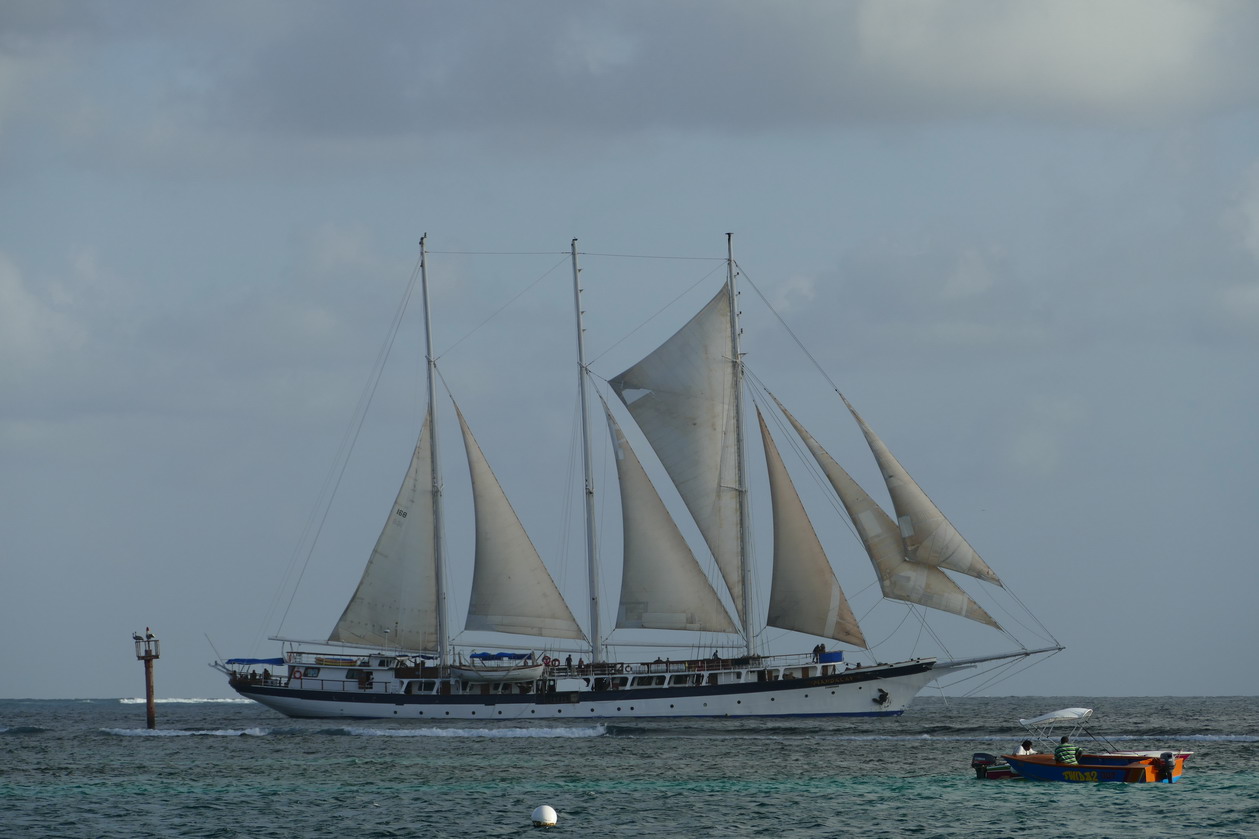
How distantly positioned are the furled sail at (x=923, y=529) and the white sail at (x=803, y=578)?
16.3 ft

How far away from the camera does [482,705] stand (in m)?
81.3

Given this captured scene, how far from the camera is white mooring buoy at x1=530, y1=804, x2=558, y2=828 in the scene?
42.6 metres

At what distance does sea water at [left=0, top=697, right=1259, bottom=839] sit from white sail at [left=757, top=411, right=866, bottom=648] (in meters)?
4.77

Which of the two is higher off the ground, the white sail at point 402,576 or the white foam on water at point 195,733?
the white sail at point 402,576

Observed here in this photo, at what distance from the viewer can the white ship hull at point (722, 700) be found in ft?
250

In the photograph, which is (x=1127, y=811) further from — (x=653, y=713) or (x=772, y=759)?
(x=653, y=713)

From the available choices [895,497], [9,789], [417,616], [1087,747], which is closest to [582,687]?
[417,616]

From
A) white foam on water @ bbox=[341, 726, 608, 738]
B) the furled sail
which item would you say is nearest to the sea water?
white foam on water @ bbox=[341, 726, 608, 738]

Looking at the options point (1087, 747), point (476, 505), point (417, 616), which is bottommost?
point (1087, 747)

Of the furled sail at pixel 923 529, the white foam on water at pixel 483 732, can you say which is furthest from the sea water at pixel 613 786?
the furled sail at pixel 923 529

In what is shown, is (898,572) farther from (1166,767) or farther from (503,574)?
(1166,767)

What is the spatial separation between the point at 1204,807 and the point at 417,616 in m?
46.8

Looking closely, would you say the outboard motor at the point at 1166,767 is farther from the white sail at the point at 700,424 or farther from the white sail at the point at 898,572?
the white sail at the point at 700,424

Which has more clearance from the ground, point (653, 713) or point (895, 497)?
point (895, 497)
